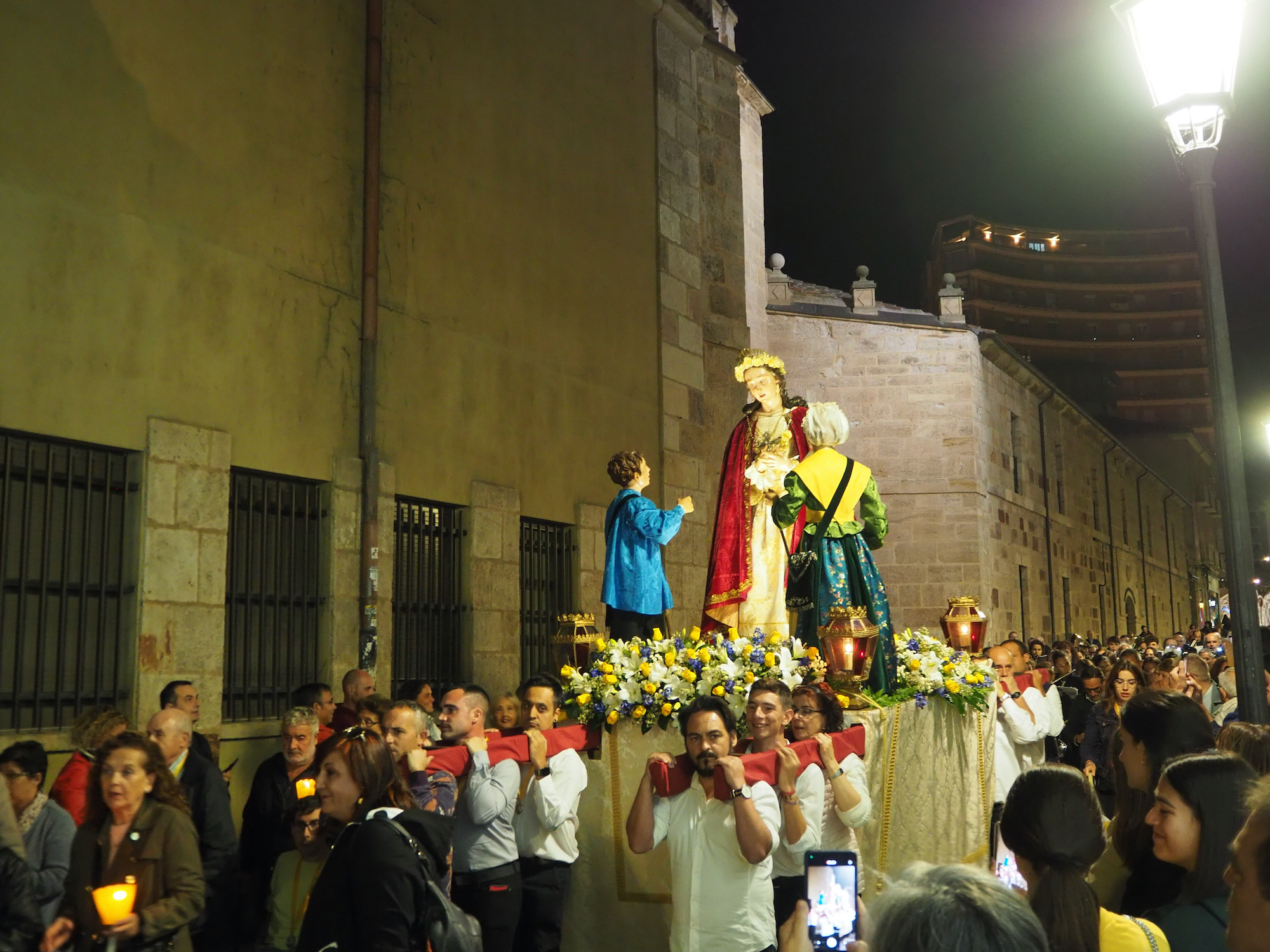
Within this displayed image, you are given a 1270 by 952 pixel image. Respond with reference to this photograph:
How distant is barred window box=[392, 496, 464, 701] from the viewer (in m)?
11.1

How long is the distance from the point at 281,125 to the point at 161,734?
18.6ft

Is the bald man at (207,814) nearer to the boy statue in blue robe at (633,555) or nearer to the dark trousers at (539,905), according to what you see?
the dark trousers at (539,905)

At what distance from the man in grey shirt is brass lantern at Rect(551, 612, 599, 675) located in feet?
8.07

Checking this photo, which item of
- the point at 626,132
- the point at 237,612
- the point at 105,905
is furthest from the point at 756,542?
the point at 626,132

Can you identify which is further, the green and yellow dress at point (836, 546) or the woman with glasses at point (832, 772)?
the green and yellow dress at point (836, 546)

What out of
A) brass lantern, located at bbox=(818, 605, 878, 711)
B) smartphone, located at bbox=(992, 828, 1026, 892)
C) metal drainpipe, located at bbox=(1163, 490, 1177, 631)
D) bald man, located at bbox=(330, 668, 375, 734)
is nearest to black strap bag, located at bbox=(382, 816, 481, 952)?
smartphone, located at bbox=(992, 828, 1026, 892)

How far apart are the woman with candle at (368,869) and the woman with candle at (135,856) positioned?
110 centimetres

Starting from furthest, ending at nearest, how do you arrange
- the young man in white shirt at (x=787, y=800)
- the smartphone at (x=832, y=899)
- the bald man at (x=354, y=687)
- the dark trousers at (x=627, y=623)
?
the dark trousers at (x=627, y=623) < the bald man at (x=354, y=687) < the young man in white shirt at (x=787, y=800) < the smartphone at (x=832, y=899)

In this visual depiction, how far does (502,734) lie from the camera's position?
290 inches

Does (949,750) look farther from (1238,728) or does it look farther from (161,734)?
(161,734)

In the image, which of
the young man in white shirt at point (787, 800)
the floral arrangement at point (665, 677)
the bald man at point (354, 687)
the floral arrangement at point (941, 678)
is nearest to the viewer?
the young man in white shirt at point (787, 800)

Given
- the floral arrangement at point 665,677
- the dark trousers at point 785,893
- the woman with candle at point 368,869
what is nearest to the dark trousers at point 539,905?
the floral arrangement at point 665,677

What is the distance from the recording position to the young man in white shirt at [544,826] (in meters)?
6.00

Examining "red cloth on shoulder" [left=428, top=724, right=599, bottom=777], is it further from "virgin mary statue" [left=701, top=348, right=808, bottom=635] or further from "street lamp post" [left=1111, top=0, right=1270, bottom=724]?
"street lamp post" [left=1111, top=0, right=1270, bottom=724]
